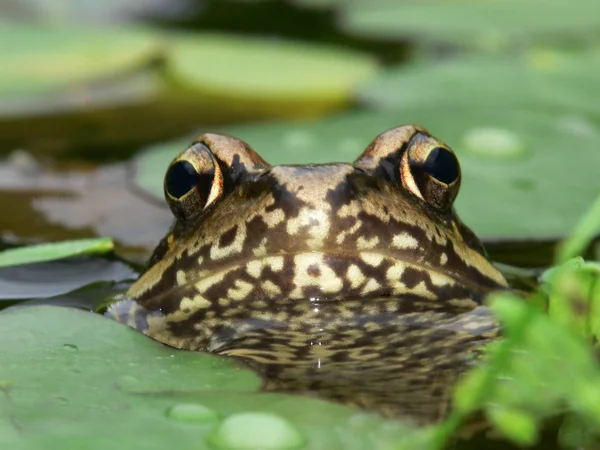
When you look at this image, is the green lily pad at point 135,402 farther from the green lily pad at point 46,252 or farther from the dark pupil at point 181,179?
the green lily pad at point 46,252

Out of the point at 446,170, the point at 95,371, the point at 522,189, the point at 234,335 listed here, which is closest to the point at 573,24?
the point at 522,189

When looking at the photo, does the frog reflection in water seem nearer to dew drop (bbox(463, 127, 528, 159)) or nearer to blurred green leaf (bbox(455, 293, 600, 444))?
blurred green leaf (bbox(455, 293, 600, 444))

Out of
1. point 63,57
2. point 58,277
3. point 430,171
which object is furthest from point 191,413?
point 63,57

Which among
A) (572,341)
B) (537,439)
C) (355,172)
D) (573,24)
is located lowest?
(537,439)

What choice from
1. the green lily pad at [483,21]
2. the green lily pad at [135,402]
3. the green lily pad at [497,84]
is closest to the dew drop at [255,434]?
the green lily pad at [135,402]

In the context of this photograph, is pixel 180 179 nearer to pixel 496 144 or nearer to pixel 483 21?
pixel 496 144

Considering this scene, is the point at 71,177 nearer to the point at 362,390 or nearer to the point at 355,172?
the point at 355,172
